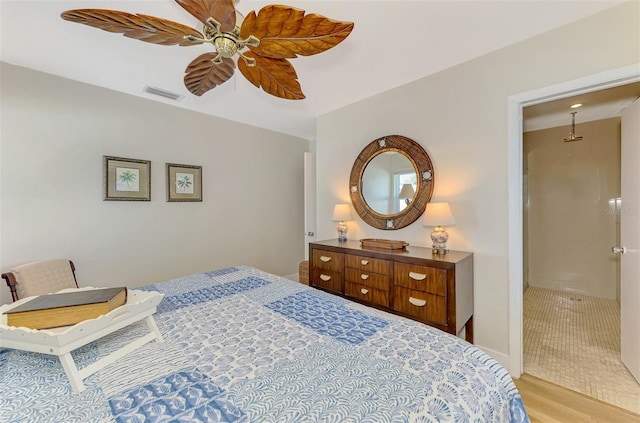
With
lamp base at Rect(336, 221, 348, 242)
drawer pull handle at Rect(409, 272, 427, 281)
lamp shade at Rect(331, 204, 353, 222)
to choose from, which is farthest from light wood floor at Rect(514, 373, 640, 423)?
lamp shade at Rect(331, 204, 353, 222)

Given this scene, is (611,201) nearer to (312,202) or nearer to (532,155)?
(532,155)

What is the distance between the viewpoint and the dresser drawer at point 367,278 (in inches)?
84.2

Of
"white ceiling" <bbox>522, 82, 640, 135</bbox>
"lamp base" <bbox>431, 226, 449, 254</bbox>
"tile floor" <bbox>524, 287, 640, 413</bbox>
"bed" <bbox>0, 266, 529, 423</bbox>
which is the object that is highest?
"white ceiling" <bbox>522, 82, 640, 135</bbox>

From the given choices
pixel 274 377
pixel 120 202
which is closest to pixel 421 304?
pixel 274 377

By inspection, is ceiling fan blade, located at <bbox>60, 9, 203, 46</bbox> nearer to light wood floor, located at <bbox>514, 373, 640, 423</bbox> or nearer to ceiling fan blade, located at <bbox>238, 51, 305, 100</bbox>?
ceiling fan blade, located at <bbox>238, 51, 305, 100</bbox>

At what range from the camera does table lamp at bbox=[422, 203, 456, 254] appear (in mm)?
2109

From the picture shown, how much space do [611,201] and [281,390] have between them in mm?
4736

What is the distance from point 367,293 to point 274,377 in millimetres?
1548

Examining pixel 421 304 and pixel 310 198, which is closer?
pixel 421 304

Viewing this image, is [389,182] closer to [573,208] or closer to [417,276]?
[417,276]

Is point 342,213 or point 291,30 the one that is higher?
point 291,30

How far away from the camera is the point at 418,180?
2.43m

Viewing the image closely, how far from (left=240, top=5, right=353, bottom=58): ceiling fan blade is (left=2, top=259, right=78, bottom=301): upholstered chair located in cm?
235

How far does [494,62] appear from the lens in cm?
202
